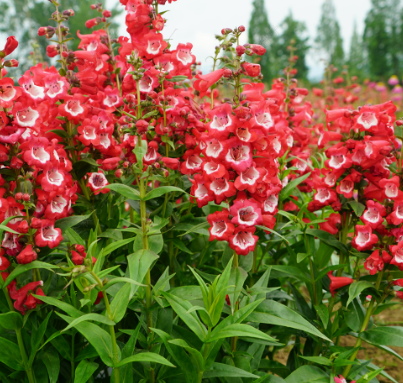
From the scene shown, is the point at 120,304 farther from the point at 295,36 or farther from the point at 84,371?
the point at 295,36

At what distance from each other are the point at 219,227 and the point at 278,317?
57cm

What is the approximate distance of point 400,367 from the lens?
362cm

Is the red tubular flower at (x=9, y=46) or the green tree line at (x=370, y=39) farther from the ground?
the red tubular flower at (x=9, y=46)

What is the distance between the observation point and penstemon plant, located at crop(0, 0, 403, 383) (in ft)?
5.89

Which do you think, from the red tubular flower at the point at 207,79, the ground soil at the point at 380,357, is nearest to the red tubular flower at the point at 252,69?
the red tubular flower at the point at 207,79

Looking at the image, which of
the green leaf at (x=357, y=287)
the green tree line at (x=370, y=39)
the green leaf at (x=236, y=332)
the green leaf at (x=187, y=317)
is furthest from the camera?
the green tree line at (x=370, y=39)

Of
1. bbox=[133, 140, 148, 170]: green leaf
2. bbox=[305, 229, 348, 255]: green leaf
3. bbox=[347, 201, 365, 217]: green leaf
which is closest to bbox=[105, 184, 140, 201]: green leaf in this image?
bbox=[133, 140, 148, 170]: green leaf

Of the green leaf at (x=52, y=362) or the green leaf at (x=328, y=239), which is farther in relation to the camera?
the green leaf at (x=328, y=239)

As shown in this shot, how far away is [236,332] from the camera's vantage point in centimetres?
161

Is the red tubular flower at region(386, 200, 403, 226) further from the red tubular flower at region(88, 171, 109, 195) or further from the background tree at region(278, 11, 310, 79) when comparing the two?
the background tree at region(278, 11, 310, 79)

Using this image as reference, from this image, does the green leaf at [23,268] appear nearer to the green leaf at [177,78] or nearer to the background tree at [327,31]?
the green leaf at [177,78]

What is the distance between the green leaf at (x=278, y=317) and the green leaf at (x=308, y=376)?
33cm

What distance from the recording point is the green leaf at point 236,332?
5.21 feet

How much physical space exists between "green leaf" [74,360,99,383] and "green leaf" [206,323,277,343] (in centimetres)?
58
